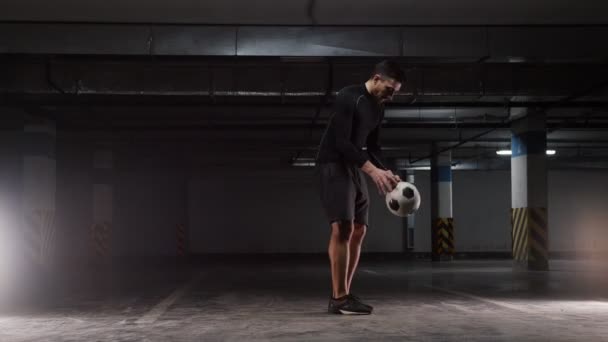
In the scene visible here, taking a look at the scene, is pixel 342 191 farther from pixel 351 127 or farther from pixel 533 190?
Answer: pixel 533 190

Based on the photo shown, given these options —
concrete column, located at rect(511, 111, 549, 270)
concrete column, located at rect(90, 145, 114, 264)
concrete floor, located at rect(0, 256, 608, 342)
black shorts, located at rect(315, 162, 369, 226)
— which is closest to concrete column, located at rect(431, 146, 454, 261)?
concrete column, located at rect(511, 111, 549, 270)

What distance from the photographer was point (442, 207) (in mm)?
27922

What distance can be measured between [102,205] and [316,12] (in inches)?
662

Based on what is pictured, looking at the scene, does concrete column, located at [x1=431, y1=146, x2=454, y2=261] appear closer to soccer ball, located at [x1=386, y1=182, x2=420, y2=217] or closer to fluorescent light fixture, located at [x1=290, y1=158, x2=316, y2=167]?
fluorescent light fixture, located at [x1=290, y1=158, x2=316, y2=167]

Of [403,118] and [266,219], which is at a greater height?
[403,118]

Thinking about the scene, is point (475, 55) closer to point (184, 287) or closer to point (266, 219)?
point (184, 287)

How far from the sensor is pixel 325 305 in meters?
6.97

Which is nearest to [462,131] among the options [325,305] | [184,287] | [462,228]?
[462,228]

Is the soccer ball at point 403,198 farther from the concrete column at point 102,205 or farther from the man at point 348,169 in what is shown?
the concrete column at point 102,205

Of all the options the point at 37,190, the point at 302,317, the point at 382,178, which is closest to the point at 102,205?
the point at 37,190

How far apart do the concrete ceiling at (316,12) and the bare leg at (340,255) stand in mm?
5972

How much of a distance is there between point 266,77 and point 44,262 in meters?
9.65

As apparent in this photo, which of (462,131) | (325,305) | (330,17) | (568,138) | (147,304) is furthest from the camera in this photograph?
(568,138)

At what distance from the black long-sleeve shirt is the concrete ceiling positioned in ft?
17.8
